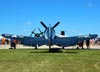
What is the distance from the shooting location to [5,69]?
72.8 ft

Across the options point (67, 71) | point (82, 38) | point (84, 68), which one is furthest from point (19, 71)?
point (82, 38)

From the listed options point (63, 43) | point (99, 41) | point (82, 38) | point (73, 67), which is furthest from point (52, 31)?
point (99, 41)

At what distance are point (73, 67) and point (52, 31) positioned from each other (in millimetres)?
30116

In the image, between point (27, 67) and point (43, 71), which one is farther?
point (27, 67)

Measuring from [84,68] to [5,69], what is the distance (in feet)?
18.1

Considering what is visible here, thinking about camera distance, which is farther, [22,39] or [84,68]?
[22,39]

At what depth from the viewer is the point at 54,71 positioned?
21.4m

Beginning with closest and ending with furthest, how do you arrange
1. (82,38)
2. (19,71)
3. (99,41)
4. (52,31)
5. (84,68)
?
1. (19,71)
2. (84,68)
3. (52,31)
4. (82,38)
5. (99,41)

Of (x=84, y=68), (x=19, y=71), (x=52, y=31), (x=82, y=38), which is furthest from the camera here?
(x=82, y=38)

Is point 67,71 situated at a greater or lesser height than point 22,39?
lesser

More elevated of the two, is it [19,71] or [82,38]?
[82,38]

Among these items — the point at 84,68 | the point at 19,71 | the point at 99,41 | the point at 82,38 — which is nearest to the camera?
the point at 19,71

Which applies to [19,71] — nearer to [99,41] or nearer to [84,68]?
[84,68]

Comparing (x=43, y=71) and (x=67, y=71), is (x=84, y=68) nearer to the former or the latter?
(x=67, y=71)
